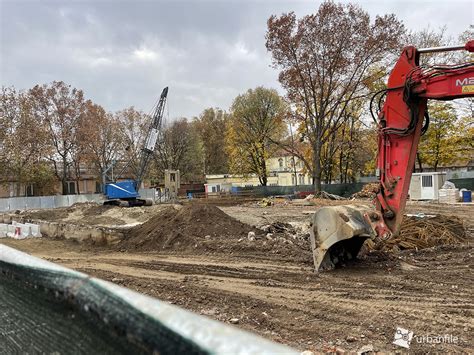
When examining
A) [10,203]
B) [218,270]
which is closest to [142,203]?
[10,203]

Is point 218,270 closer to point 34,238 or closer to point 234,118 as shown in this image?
point 34,238

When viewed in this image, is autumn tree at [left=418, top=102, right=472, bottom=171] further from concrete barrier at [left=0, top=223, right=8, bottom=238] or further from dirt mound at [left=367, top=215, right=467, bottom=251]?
concrete barrier at [left=0, top=223, right=8, bottom=238]

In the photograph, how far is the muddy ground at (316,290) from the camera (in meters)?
4.75

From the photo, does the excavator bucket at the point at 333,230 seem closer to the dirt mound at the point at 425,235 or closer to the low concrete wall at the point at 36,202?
the dirt mound at the point at 425,235

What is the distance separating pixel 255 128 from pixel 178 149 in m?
11.9

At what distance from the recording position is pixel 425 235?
30.8 ft

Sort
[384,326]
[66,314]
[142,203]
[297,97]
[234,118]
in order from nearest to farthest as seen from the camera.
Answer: [66,314]
[384,326]
[142,203]
[297,97]
[234,118]

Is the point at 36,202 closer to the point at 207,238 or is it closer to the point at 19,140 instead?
the point at 19,140

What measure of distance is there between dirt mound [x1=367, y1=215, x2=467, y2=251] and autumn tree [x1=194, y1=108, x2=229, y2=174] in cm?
5159

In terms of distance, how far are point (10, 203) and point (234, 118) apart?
25978mm

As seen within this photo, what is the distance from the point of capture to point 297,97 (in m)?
34.2

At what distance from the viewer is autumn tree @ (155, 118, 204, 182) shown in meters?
54.6
